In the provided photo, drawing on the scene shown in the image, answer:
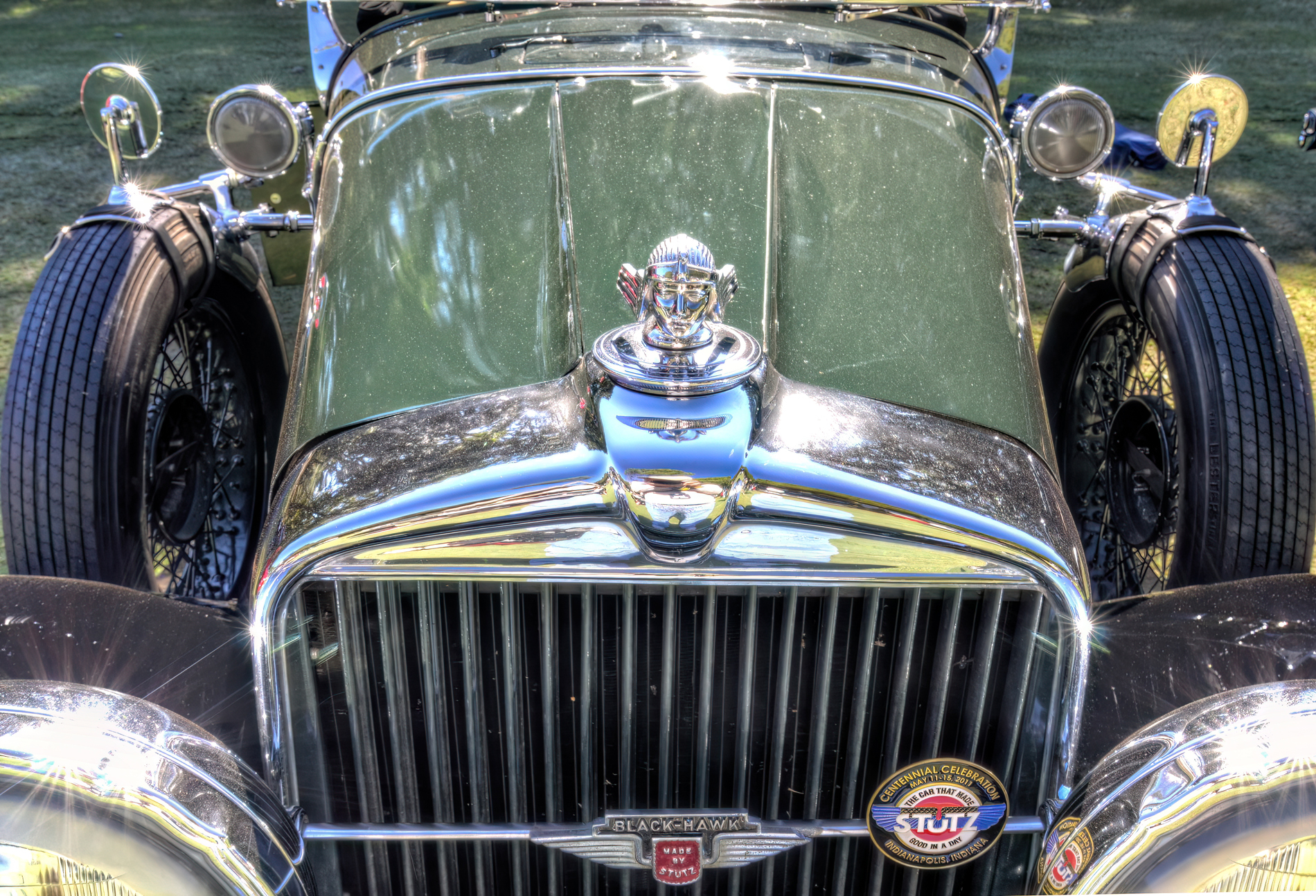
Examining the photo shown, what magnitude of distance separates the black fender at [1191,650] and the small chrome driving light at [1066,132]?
1.14 meters

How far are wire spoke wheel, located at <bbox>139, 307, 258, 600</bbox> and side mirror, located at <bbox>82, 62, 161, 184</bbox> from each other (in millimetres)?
409

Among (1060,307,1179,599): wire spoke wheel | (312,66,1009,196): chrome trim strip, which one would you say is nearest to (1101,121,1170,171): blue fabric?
(1060,307,1179,599): wire spoke wheel

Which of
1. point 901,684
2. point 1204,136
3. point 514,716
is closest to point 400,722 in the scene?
point 514,716

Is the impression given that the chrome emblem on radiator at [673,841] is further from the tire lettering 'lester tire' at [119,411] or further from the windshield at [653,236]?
the tire lettering 'lester tire' at [119,411]

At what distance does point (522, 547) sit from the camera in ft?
4.92

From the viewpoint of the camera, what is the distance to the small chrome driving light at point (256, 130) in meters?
2.64

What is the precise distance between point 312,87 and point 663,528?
22.2 ft

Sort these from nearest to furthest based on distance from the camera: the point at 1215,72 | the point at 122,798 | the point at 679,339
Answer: the point at 122,798 → the point at 679,339 → the point at 1215,72

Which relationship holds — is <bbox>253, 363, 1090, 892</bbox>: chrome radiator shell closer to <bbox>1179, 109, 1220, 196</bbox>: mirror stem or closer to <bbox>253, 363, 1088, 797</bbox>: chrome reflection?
<bbox>253, 363, 1088, 797</bbox>: chrome reflection

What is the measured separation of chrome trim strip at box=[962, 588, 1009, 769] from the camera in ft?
5.25

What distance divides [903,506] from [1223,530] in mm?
1011

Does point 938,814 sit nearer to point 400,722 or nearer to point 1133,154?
point 400,722

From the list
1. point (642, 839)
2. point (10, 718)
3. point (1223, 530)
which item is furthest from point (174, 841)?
point (1223, 530)

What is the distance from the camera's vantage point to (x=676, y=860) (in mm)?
1670
